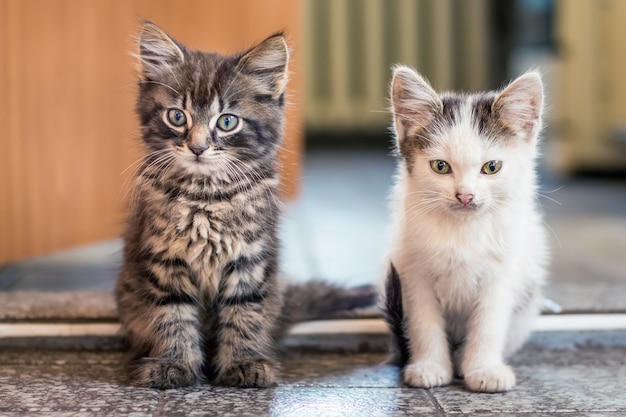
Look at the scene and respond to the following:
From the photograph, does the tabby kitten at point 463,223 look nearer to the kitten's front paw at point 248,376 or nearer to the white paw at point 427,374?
the white paw at point 427,374

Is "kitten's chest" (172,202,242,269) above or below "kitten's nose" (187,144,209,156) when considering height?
below

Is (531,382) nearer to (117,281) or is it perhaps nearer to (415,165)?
(415,165)

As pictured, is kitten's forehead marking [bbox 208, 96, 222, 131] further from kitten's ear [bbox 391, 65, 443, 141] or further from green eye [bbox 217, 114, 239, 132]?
kitten's ear [bbox 391, 65, 443, 141]

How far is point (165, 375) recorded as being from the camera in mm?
1813

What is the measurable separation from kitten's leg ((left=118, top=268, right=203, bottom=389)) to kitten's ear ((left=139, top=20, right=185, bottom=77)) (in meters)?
0.47

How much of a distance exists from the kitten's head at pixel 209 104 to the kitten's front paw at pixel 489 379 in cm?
64

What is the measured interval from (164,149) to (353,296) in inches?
27.4

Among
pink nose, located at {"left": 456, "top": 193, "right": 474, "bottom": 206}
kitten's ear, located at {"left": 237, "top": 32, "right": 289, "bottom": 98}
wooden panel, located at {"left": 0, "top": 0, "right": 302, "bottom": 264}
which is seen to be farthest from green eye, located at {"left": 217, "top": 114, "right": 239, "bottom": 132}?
wooden panel, located at {"left": 0, "top": 0, "right": 302, "bottom": 264}

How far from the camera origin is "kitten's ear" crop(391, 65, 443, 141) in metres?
1.87

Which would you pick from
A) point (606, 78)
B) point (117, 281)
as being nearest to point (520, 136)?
point (117, 281)

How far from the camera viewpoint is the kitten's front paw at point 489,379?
182cm

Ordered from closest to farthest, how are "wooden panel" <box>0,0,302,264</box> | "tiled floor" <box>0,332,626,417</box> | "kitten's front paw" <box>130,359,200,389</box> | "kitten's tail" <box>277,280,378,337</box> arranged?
"tiled floor" <box>0,332,626,417</box> < "kitten's front paw" <box>130,359,200,389</box> < "kitten's tail" <box>277,280,378,337</box> < "wooden panel" <box>0,0,302,264</box>

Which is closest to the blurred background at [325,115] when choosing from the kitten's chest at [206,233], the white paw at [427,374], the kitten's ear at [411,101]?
the kitten's ear at [411,101]

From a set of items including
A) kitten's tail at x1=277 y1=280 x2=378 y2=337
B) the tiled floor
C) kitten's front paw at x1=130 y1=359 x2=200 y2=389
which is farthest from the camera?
kitten's tail at x1=277 y1=280 x2=378 y2=337
